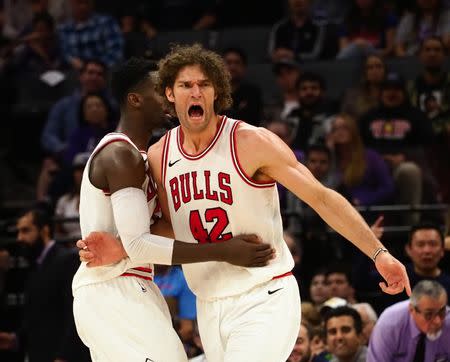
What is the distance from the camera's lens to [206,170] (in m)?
4.98

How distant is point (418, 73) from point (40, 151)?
408 cm

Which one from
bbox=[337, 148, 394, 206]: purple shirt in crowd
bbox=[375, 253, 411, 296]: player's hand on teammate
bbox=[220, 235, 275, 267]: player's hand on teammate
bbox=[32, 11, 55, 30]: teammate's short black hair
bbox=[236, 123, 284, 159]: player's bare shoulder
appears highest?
bbox=[32, 11, 55, 30]: teammate's short black hair

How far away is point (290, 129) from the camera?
33.1ft

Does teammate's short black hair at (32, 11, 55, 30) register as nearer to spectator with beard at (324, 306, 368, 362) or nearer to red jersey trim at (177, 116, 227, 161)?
→ spectator with beard at (324, 306, 368, 362)

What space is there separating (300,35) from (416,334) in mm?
4887

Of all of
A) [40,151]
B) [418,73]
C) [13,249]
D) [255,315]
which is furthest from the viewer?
[40,151]

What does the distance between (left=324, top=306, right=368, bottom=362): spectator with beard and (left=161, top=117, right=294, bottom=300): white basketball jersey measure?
103 inches

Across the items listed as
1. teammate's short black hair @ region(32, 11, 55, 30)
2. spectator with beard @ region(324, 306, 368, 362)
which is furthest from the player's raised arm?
teammate's short black hair @ region(32, 11, 55, 30)

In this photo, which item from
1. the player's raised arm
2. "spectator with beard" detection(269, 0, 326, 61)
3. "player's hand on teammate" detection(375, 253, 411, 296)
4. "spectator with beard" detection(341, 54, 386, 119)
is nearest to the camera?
"player's hand on teammate" detection(375, 253, 411, 296)

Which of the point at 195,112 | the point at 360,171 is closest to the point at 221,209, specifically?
the point at 195,112

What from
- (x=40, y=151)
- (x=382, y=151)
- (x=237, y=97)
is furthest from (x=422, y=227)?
(x=40, y=151)

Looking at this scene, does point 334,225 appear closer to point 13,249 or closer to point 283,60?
point 13,249

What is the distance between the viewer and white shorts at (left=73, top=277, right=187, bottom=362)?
4.90 metres

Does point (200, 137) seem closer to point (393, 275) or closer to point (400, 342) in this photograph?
point (393, 275)
